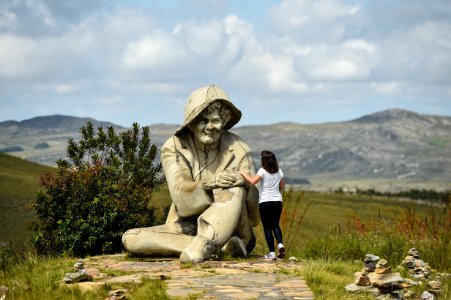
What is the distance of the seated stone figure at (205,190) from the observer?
39.1 feet

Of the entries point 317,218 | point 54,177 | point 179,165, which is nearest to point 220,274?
point 179,165

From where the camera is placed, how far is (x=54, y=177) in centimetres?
1516

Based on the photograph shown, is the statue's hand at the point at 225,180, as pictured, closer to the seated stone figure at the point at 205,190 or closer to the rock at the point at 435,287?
the seated stone figure at the point at 205,190

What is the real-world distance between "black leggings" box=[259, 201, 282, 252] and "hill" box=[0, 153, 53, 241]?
1354cm

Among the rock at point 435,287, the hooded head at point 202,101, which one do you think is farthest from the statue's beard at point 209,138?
the rock at point 435,287

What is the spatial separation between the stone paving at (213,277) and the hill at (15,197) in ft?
45.3

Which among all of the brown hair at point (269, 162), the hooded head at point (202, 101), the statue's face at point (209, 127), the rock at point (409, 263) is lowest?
the rock at point (409, 263)

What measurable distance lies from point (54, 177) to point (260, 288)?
7.48m

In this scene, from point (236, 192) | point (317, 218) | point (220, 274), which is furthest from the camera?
point (317, 218)

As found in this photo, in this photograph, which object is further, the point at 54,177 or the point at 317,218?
the point at 317,218

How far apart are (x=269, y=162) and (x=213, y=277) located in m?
3.19

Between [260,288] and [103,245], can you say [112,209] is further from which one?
[260,288]

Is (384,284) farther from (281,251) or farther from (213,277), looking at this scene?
(281,251)

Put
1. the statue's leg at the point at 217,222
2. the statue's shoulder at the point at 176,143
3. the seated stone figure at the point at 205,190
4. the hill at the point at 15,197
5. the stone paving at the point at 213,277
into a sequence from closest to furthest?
the stone paving at the point at 213,277 → the statue's leg at the point at 217,222 → the seated stone figure at the point at 205,190 → the statue's shoulder at the point at 176,143 → the hill at the point at 15,197
